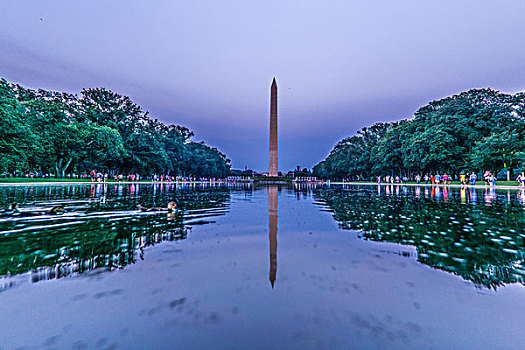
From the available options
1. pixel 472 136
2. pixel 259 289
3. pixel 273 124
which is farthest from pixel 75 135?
pixel 472 136

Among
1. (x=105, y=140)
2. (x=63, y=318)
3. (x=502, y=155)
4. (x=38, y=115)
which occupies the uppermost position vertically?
(x=38, y=115)

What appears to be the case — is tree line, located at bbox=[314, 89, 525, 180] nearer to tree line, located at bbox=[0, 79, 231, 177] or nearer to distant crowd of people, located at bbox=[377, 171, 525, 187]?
distant crowd of people, located at bbox=[377, 171, 525, 187]

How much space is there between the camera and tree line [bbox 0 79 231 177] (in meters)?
26.8

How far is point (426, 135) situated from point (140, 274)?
160ft

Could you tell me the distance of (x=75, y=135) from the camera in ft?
116

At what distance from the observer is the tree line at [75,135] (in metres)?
26.8

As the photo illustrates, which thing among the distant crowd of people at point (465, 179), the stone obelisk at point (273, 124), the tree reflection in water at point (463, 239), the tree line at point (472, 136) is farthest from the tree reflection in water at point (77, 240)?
the tree line at point (472, 136)

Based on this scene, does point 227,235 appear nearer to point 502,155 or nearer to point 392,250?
point 392,250

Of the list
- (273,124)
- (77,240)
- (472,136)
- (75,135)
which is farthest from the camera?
(273,124)

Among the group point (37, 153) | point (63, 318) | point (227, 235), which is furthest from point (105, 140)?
point (63, 318)

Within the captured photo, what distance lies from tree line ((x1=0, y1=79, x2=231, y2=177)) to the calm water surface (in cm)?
2933

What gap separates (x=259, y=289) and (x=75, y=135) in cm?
4134

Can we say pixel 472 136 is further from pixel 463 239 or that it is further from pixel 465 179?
pixel 463 239

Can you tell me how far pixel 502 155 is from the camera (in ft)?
107
